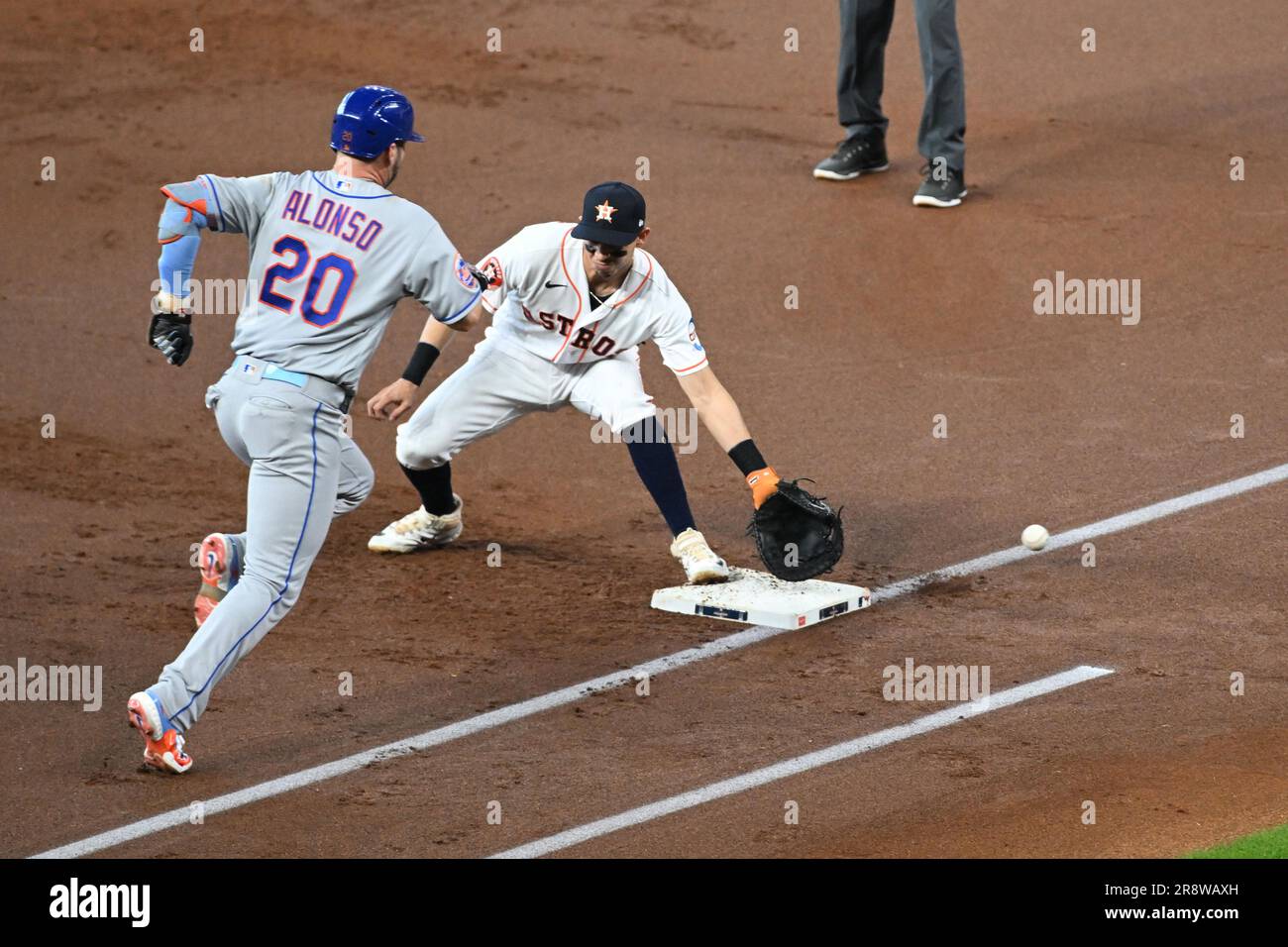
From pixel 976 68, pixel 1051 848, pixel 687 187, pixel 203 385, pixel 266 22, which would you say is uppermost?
pixel 266 22

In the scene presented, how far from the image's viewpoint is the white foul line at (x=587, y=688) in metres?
5.30

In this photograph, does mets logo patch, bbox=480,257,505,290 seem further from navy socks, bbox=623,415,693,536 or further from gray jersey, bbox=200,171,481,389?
gray jersey, bbox=200,171,481,389

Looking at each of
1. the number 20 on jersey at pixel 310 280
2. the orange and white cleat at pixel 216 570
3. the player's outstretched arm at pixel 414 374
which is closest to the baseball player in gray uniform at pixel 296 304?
the number 20 on jersey at pixel 310 280

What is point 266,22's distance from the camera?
46.2 ft

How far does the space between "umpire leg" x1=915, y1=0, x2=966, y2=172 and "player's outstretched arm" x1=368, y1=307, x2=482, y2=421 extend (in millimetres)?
4694

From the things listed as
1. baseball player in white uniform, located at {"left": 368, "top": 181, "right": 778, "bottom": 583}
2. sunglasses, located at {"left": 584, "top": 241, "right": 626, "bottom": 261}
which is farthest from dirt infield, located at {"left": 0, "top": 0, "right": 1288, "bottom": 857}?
sunglasses, located at {"left": 584, "top": 241, "right": 626, "bottom": 261}

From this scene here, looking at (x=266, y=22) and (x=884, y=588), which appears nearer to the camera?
(x=884, y=588)

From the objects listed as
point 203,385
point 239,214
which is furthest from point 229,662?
point 203,385

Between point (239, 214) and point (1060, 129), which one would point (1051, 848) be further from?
point (1060, 129)

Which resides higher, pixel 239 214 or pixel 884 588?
pixel 239 214

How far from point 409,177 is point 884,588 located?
18.3 ft

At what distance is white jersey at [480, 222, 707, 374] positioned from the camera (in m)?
6.95
